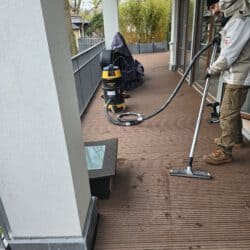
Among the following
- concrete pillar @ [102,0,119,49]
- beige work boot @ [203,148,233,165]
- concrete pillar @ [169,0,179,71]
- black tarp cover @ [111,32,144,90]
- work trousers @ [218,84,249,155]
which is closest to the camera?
work trousers @ [218,84,249,155]

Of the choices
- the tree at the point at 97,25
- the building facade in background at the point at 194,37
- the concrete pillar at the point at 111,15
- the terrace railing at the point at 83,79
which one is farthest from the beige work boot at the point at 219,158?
the tree at the point at 97,25

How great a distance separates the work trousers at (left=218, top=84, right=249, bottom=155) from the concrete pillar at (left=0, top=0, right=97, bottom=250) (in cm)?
144

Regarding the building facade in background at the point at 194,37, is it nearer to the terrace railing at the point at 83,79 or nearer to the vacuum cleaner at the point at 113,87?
the vacuum cleaner at the point at 113,87

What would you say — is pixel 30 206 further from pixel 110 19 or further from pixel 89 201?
pixel 110 19

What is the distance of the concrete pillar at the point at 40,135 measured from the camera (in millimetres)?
939

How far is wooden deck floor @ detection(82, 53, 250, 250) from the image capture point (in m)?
1.55

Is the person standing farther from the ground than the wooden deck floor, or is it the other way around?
the person standing

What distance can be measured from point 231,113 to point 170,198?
3.17 feet

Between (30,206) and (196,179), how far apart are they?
1.45 meters

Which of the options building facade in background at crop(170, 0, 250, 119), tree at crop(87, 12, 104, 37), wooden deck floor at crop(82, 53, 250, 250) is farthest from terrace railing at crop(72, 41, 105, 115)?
tree at crop(87, 12, 104, 37)

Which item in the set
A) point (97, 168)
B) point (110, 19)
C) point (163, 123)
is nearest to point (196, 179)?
point (97, 168)

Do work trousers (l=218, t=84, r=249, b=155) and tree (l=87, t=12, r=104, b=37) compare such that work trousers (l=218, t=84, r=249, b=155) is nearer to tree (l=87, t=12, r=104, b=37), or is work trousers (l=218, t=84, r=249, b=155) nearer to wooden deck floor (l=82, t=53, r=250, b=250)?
wooden deck floor (l=82, t=53, r=250, b=250)

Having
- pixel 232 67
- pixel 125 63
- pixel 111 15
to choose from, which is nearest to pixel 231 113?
pixel 232 67

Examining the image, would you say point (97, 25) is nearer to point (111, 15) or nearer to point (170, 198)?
point (111, 15)
